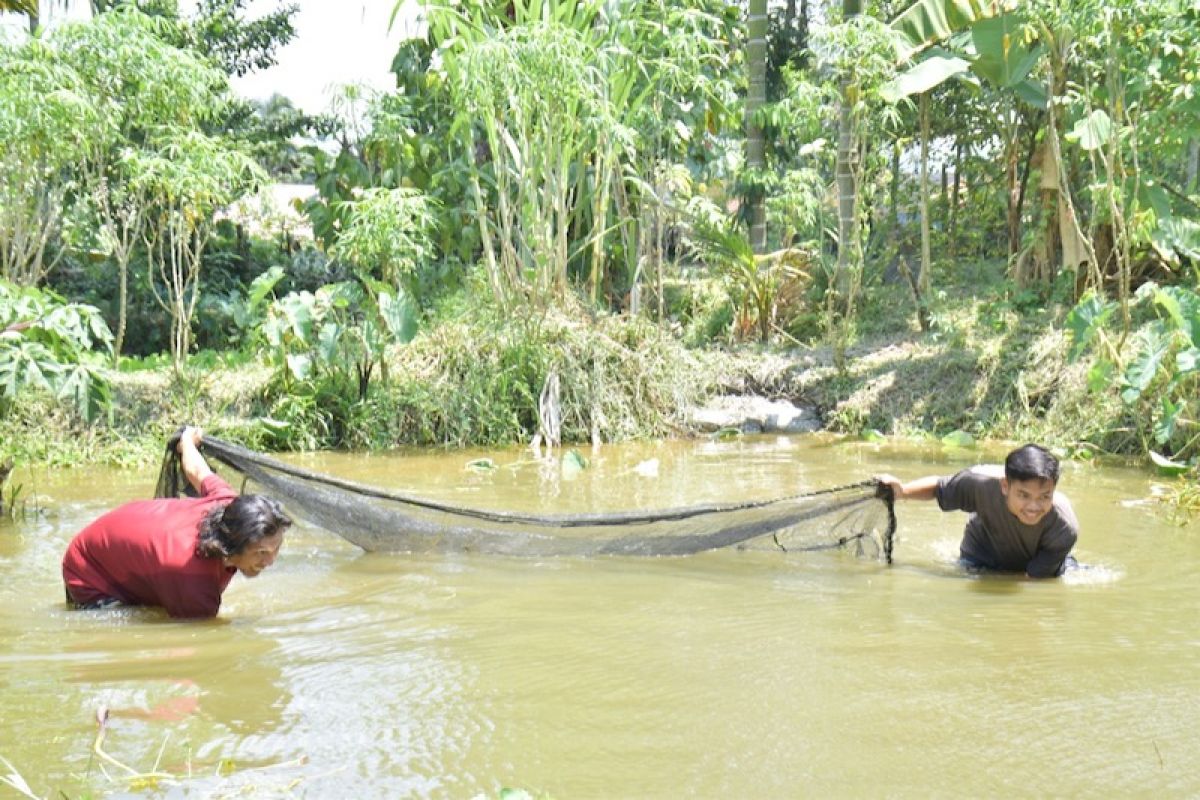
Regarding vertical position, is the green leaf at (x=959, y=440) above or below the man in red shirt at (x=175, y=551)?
above

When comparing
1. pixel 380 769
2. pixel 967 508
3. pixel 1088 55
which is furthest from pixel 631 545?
pixel 1088 55

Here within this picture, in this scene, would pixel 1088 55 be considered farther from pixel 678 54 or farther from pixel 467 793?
pixel 467 793

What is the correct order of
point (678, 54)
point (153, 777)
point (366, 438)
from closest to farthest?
point (153, 777)
point (366, 438)
point (678, 54)

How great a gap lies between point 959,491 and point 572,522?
5.69 ft

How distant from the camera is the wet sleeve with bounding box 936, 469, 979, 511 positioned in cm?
526

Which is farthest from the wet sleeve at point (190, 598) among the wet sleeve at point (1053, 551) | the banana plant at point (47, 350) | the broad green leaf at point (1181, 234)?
the broad green leaf at point (1181, 234)

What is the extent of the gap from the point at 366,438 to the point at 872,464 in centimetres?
404

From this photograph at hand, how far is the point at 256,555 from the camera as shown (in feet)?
13.5

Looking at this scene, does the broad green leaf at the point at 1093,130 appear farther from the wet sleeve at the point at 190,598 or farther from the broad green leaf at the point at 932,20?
the wet sleeve at the point at 190,598

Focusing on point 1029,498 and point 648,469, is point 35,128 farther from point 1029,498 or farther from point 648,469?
point 1029,498

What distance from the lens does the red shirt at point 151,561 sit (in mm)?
4281

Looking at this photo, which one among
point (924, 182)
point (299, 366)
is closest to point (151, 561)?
point (299, 366)

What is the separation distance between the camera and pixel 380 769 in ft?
10.4

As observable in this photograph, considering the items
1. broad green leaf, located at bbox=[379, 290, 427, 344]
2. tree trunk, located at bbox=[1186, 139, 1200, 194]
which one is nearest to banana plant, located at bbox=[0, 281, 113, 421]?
broad green leaf, located at bbox=[379, 290, 427, 344]
